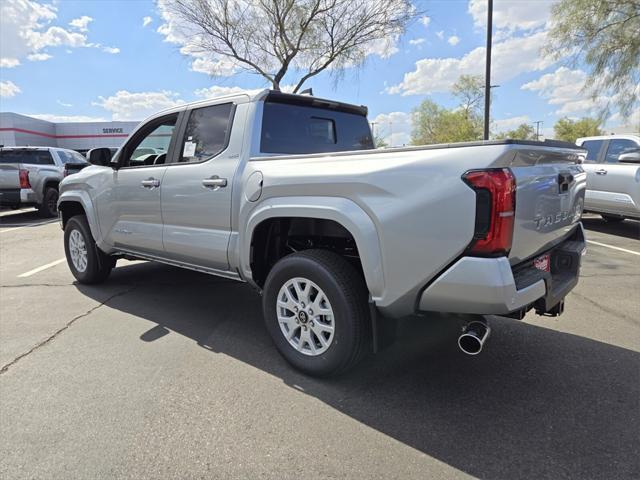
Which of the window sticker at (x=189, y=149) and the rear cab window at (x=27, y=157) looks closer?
the window sticker at (x=189, y=149)

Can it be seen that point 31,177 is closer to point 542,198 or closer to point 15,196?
point 15,196

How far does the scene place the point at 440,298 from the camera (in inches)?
95.8

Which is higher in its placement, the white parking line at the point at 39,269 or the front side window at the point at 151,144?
the front side window at the point at 151,144

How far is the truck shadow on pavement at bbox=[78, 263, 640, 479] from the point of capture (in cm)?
228

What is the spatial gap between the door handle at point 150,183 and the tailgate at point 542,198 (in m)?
3.13

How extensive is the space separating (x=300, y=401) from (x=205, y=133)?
239 centimetres

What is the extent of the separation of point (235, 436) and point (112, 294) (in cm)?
337

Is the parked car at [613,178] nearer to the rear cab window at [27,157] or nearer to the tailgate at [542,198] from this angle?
the tailgate at [542,198]

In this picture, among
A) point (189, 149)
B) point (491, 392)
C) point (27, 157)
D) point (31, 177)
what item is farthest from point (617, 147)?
point (27, 157)

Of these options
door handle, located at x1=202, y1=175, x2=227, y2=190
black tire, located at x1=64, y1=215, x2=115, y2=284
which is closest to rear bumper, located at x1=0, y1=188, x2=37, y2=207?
black tire, located at x1=64, y1=215, x2=115, y2=284

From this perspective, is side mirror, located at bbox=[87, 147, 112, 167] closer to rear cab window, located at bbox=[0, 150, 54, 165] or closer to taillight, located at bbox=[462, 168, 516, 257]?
taillight, located at bbox=[462, 168, 516, 257]

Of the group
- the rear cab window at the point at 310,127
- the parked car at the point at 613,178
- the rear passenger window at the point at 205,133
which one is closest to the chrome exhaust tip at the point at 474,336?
the rear cab window at the point at 310,127

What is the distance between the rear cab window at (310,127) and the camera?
3.68 metres

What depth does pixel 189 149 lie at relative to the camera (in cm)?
402
